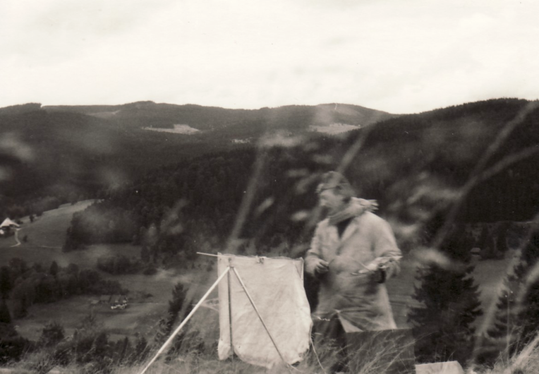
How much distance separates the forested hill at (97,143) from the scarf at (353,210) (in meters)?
11.3

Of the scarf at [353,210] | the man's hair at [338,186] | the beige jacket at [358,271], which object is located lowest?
the beige jacket at [358,271]

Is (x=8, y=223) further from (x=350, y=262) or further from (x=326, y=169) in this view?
(x=350, y=262)

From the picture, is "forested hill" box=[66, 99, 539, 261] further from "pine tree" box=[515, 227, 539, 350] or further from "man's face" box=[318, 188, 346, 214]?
"man's face" box=[318, 188, 346, 214]

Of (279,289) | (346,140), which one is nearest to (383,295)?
(279,289)

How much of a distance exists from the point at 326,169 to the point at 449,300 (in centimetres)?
902

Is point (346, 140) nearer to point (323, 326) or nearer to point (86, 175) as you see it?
point (86, 175)

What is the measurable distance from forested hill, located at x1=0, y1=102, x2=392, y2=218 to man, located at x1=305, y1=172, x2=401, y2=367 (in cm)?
1122

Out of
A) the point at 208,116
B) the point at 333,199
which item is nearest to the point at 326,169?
the point at 208,116

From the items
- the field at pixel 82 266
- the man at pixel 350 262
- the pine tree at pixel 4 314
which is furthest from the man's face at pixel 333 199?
the field at pixel 82 266

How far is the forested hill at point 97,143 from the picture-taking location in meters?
13.7

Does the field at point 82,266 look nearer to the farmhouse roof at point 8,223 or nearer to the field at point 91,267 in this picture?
the field at point 91,267

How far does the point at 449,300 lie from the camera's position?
899 inches

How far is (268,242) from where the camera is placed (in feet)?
53.8

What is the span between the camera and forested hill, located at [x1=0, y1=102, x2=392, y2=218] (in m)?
13.7
